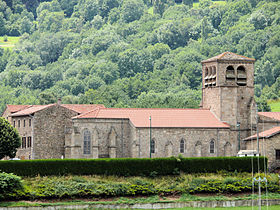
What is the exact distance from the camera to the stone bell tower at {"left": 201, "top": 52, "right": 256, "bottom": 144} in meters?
111

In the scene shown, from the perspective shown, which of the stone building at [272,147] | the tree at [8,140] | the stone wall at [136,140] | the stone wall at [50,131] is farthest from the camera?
the stone wall at [50,131]

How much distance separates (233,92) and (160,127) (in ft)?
41.3

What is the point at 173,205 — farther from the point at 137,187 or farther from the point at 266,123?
the point at 266,123

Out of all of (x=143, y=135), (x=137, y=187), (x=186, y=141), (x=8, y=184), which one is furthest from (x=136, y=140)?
(x=8, y=184)

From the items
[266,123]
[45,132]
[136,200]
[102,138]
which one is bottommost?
[136,200]

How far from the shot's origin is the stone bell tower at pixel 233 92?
11100cm

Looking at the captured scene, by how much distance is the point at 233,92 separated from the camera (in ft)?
367

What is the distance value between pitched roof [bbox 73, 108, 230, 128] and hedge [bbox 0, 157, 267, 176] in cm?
1815

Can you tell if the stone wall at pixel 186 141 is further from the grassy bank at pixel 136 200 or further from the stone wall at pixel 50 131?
the grassy bank at pixel 136 200

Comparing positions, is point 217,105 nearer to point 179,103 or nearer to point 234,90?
point 234,90

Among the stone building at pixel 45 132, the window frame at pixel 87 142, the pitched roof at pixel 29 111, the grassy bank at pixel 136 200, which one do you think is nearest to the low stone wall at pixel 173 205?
the grassy bank at pixel 136 200

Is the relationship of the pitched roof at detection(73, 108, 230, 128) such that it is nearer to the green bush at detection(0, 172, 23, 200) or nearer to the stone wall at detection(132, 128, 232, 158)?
the stone wall at detection(132, 128, 232, 158)

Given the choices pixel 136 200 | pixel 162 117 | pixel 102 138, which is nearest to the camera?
pixel 136 200

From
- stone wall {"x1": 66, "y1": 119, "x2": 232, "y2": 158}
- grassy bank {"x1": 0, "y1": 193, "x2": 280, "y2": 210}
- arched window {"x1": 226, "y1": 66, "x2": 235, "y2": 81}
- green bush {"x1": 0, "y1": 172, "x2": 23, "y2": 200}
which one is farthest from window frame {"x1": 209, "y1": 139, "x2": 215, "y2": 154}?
green bush {"x1": 0, "y1": 172, "x2": 23, "y2": 200}
